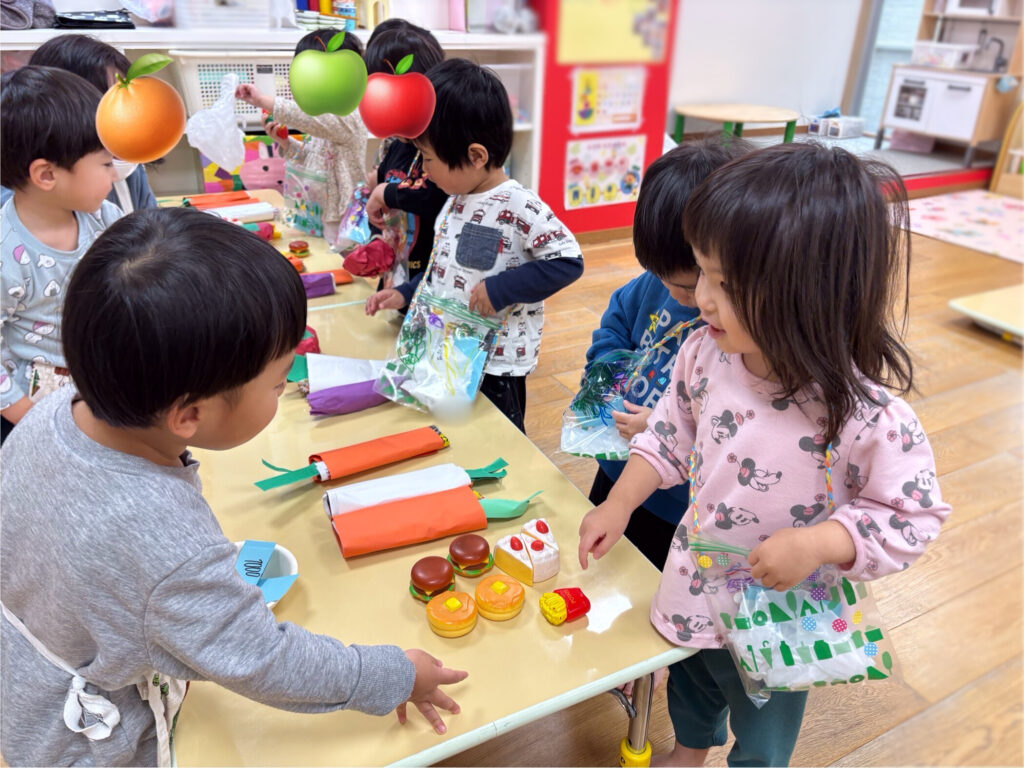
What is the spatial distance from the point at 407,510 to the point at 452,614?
0.15 meters

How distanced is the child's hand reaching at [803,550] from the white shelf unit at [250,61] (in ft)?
1.06

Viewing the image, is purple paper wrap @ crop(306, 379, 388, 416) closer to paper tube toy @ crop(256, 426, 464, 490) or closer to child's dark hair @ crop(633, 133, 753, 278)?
paper tube toy @ crop(256, 426, 464, 490)

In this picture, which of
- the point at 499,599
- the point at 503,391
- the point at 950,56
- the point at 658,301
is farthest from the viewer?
the point at 950,56

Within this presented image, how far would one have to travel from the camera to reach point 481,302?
945mm

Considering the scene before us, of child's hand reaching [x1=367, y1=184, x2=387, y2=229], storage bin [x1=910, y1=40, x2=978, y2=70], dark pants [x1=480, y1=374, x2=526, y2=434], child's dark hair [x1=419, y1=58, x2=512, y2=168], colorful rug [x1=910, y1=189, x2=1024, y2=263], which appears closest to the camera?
child's dark hair [x1=419, y1=58, x2=512, y2=168]

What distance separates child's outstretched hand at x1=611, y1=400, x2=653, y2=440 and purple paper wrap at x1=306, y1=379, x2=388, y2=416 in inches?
13.7

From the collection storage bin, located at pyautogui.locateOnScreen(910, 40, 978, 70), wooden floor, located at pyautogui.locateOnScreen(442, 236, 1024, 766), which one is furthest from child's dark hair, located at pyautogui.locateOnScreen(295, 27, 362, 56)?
storage bin, located at pyautogui.locateOnScreen(910, 40, 978, 70)

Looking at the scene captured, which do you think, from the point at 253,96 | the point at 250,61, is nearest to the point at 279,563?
the point at 253,96

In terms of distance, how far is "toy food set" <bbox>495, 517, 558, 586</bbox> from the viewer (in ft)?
2.16

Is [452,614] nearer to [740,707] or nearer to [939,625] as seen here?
[740,707]

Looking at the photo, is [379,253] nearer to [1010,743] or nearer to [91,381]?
[91,381]

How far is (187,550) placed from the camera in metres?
0.43

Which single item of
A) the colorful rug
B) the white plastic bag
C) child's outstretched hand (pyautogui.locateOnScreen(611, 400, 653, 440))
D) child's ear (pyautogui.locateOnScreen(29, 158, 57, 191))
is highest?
the white plastic bag

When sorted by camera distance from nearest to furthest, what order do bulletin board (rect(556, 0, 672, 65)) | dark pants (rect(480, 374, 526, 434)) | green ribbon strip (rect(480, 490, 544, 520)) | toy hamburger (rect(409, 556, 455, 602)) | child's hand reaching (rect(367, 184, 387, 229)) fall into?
bulletin board (rect(556, 0, 672, 65)) < toy hamburger (rect(409, 556, 455, 602)) < green ribbon strip (rect(480, 490, 544, 520)) < dark pants (rect(480, 374, 526, 434)) < child's hand reaching (rect(367, 184, 387, 229))
